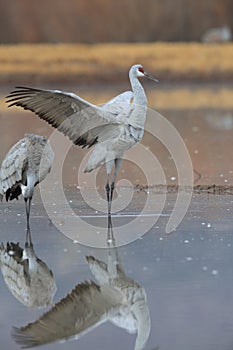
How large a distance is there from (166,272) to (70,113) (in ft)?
8.19

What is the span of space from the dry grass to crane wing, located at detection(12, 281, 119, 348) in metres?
19.4

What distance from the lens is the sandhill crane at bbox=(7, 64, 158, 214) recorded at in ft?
28.7

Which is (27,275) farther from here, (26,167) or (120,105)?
(120,105)

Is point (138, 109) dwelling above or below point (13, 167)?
above

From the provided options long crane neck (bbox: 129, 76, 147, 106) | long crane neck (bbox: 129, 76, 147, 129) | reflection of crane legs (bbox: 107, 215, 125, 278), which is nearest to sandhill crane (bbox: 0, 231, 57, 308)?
reflection of crane legs (bbox: 107, 215, 125, 278)

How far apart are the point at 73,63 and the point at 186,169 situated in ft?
53.4

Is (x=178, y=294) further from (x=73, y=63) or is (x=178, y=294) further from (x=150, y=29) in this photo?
(x=150, y=29)

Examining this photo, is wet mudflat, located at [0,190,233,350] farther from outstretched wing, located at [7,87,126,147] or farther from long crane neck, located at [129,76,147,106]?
long crane neck, located at [129,76,147,106]

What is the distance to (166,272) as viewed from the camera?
687cm

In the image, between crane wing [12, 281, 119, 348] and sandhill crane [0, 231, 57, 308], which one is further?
sandhill crane [0, 231, 57, 308]

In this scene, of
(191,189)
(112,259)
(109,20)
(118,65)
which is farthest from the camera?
(109,20)

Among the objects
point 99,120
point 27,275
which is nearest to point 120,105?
point 99,120

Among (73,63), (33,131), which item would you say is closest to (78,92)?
(73,63)

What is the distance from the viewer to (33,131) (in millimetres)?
16156
